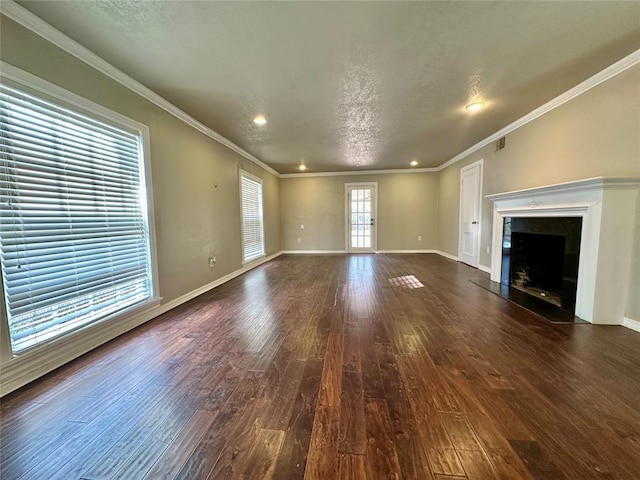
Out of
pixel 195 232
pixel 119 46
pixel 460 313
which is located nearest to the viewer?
pixel 119 46

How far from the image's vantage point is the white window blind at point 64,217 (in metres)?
1.61

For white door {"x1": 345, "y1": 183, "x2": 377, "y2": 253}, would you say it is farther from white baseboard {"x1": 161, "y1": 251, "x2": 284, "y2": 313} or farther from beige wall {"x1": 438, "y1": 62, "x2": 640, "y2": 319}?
beige wall {"x1": 438, "y1": 62, "x2": 640, "y2": 319}

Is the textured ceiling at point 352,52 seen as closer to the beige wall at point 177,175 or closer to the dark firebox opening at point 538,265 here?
the beige wall at point 177,175

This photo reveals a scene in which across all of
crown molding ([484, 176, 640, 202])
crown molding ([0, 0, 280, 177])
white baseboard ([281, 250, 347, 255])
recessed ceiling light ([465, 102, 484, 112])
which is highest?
recessed ceiling light ([465, 102, 484, 112])

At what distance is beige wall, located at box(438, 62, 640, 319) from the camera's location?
222 centimetres

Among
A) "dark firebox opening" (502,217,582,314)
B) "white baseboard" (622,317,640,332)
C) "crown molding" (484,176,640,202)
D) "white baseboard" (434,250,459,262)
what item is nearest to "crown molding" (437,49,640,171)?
"crown molding" (484,176,640,202)

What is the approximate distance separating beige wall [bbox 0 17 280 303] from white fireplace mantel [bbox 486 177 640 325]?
430 cm

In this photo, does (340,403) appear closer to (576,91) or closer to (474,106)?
(474,106)

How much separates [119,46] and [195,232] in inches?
82.2

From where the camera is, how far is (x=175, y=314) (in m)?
2.82

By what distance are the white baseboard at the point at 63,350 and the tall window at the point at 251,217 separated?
265 centimetres

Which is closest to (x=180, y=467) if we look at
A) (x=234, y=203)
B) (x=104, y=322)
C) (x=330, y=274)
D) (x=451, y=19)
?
(x=104, y=322)

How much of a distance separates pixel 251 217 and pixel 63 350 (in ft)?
13.0

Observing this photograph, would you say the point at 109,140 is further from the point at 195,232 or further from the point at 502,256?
the point at 502,256
